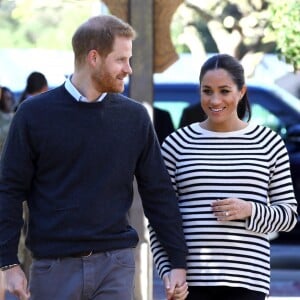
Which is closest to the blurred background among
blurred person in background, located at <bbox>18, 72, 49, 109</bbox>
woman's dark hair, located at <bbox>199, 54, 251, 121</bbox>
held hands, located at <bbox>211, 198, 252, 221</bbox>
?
blurred person in background, located at <bbox>18, 72, 49, 109</bbox>

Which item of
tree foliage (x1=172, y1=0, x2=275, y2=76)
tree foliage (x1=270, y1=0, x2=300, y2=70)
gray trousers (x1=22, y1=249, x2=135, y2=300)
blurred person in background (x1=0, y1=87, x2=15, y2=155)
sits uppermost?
tree foliage (x1=172, y1=0, x2=275, y2=76)

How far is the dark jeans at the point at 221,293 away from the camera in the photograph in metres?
4.54

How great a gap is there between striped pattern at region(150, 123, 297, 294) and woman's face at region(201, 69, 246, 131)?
0.19 ft

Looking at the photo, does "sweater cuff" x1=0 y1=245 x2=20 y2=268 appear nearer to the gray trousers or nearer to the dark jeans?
the gray trousers

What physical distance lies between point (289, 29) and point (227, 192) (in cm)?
905

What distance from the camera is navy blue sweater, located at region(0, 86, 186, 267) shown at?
4.39 metres

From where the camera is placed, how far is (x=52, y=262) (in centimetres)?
443

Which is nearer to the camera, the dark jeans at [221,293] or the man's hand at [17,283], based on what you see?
the man's hand at [17,283]

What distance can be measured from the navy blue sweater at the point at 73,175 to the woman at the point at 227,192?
119 mm

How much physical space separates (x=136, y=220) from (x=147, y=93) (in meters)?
0.87

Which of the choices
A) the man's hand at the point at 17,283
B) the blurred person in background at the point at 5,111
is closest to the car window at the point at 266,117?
the blurred person in background at the point at 5,111

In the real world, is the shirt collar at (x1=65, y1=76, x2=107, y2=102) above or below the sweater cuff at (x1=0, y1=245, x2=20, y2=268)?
above

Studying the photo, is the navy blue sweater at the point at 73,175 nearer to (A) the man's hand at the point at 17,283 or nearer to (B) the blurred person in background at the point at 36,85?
(A) the man's hand at the point at 17,283

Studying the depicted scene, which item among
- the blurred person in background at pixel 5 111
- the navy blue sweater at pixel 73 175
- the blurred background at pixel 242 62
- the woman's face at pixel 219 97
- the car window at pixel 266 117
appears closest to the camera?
the navy blue sweater at pixel 73 175
